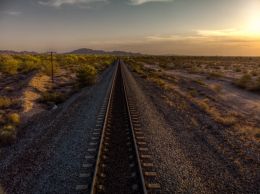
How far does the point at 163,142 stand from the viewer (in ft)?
30.1

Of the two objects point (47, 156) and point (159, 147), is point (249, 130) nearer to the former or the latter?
point (159, 147)

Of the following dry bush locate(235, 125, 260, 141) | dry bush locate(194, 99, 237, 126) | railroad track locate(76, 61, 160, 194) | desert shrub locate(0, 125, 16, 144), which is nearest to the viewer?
railroad track locate(76, 61, 160, 194)

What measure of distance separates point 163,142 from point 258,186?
3.60m

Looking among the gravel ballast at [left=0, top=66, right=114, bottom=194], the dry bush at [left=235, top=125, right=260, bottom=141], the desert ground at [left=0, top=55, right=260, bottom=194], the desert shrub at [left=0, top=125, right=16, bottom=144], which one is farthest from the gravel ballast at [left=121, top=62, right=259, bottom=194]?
the desert shrub at [left=0, top=125, right=16, bottom=144]

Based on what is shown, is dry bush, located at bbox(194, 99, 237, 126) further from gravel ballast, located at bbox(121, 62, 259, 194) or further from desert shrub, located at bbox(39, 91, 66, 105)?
desert shrub, located at bbox(39, 91, 66, 105)

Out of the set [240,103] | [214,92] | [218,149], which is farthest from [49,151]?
[214,92]

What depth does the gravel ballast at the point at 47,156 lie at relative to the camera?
20.3ft

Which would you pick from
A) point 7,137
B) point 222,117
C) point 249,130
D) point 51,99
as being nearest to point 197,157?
point 249,130

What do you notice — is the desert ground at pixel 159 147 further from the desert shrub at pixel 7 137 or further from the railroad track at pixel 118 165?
the railroad track at pixel 118 165

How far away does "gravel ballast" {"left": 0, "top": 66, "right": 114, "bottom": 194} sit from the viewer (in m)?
6.18

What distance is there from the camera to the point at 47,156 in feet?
25.8

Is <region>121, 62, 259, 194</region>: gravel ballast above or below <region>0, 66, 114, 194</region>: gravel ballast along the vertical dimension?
above

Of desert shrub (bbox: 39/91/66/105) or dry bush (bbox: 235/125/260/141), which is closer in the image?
dry bush (bbox: 235/125/260/141)

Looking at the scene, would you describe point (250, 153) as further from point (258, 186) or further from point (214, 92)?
point (214, 92)
